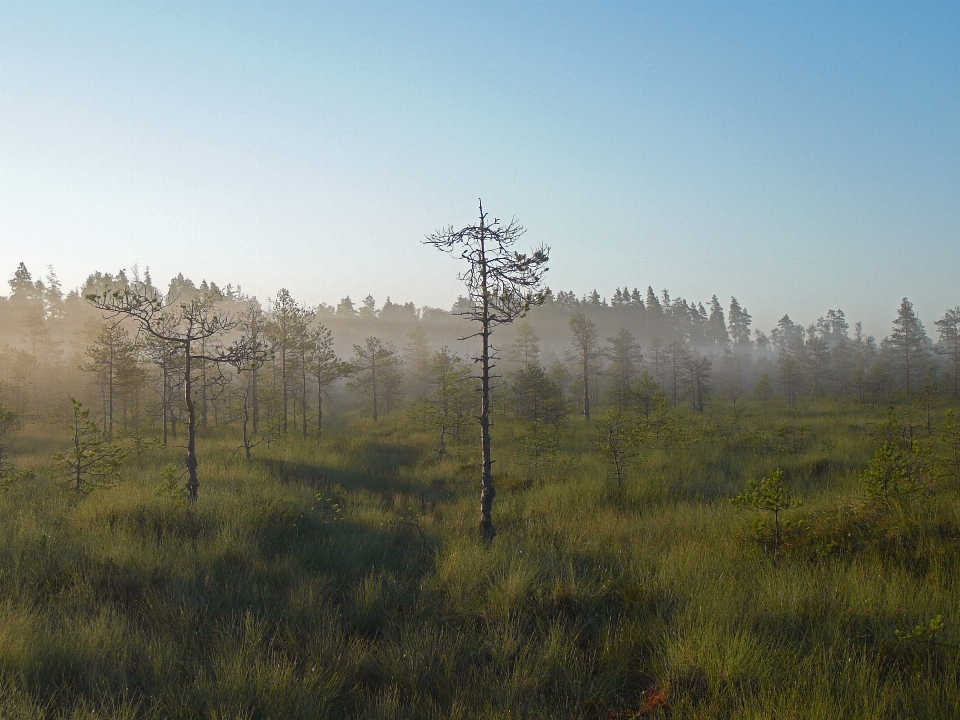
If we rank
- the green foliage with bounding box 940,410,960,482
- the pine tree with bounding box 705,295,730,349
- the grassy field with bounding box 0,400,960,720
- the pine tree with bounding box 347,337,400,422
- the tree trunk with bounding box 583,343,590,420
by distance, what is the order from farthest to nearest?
the pine tree with bounding box 705,295,730,349 < the pine tree with bounding box 347,337,400,422 < the tree trunk with bounding box 583,343,590,420 < the green foliage with bounding box 940,410,960,482 < the grassy field with bounding box 0,400,960,720

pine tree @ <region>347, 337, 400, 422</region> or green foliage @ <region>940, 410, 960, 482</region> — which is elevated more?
pine tree @ <region>347, 337, 400, 422</region>

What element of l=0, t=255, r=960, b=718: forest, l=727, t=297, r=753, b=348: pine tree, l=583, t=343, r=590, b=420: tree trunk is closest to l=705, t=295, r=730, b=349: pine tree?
l=727, t=297, r=753, b=348: pine tree

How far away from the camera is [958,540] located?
18.9ft

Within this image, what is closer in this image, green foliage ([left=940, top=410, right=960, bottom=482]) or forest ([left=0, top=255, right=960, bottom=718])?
forest ([left=0, top=255, right=960, bottom=718])

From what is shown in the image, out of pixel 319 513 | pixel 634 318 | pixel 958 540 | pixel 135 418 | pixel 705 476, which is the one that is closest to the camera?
pixel 958 540

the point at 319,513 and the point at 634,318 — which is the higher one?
the point at 634,318

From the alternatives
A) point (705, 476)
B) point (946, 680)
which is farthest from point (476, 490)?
point (946, 680)

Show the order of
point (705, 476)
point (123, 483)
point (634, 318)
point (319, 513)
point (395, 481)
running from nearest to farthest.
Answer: point (319, 513) < point (123, 483) < point (705, 476) < point (395, 481) < point (634, 318)

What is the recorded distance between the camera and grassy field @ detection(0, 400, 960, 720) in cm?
342

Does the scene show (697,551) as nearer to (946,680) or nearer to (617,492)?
(946,680)

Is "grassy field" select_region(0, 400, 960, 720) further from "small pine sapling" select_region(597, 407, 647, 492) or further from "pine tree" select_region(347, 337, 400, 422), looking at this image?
"pine tree" select_region(347, 337, 400, 422)

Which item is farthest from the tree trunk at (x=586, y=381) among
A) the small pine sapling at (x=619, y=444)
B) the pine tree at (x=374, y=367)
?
the small pine sapling at (x=619, y=444)

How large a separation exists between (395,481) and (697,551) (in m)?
9.84

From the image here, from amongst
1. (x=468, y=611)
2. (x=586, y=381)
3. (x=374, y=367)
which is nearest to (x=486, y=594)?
(x=468, y=611)
